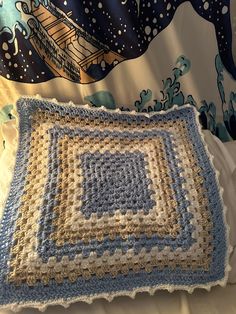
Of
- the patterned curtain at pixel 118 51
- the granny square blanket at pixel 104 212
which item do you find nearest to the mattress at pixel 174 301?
the granny square blanket at pixel 104 212

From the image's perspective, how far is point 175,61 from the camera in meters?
0.99

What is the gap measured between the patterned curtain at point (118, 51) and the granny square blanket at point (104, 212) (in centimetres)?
8

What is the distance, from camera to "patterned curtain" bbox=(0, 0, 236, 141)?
35.0 inches

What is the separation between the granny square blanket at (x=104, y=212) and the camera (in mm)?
701

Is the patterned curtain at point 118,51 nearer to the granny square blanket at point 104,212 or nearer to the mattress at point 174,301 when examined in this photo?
the granny square blanket at point 104,212

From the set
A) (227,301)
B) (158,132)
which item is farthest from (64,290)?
(158,132)

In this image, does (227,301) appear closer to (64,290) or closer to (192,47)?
(64,290)

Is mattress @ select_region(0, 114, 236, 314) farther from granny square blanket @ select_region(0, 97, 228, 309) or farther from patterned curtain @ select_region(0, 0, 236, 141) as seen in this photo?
patterned curtain @ select_region(0, 0, 236, 141)

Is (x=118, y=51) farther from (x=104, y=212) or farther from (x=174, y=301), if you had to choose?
(x=174, y=301)

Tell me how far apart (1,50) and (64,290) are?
55cm

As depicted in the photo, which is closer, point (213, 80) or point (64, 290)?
point (64, 290)

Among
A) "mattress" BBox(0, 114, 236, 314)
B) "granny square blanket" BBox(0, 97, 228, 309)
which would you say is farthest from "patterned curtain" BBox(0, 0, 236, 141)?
"mattress" BBox(0, 114, 236, 314)

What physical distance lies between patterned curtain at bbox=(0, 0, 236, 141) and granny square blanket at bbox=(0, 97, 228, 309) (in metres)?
0.08

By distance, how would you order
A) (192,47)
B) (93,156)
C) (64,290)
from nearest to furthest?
(64,290)
(93,156)
(192,47)
